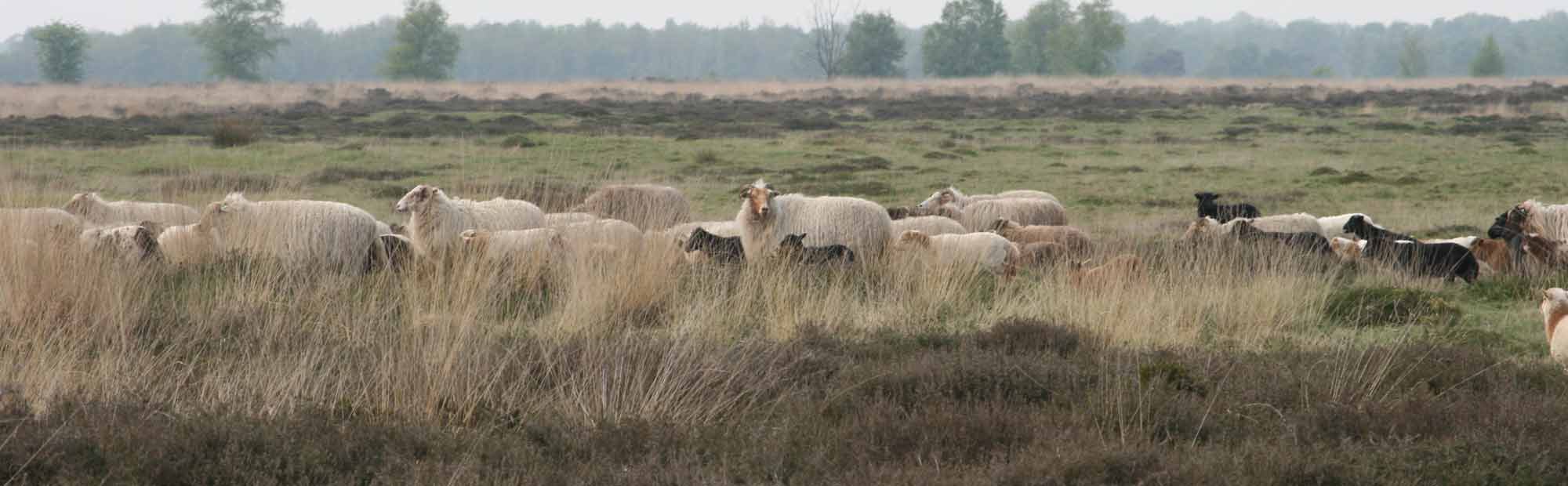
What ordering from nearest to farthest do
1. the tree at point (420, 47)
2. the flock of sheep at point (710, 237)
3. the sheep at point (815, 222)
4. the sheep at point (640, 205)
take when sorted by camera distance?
the flock of sheep at point (710, 237) → the sheep at point (815, 222) → the sheep at point (640, 205) → the tree at point (420, 47)

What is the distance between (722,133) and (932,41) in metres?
76.4

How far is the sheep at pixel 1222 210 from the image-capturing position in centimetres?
1498

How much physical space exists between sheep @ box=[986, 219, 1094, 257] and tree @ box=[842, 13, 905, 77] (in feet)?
294

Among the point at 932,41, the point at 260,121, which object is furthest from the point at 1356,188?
the point at 932,41

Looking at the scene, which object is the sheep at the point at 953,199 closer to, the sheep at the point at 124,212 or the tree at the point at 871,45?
the sheep at the point at 124,212

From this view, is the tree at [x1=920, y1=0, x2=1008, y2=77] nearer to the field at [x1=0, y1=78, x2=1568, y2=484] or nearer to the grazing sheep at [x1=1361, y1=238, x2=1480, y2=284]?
the field at [x1=0, y1=78, x2=1568, y2=484]

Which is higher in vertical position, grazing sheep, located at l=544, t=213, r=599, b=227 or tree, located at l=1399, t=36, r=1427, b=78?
tree, located at l=1399, t=36, r=1427, b=78

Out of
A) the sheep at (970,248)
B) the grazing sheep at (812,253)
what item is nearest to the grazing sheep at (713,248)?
the grazing sheep at (812,253)

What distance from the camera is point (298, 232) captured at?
11000mm

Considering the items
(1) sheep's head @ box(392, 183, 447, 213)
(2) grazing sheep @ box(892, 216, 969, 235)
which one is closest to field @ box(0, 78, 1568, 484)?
(2) grazing sheep @ box(892, 216, 969, 235)

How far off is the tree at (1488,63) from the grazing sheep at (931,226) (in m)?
112

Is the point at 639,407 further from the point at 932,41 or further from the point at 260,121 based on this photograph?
the point at 932,41

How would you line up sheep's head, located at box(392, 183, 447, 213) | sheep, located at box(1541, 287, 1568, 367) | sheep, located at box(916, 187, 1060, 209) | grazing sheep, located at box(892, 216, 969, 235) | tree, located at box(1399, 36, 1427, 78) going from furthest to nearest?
tree, located at box(1399, 36, 1427, 78) < sheep, located at box(916, 187, 1060, 209) < grazing sheep, located at box(892, 216, 969, 235) < sheep's head, located at box(392, 183, 447, 213) < sheep, located at box(1541, 287, 1568, 367)

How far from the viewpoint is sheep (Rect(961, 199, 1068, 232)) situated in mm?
15031
